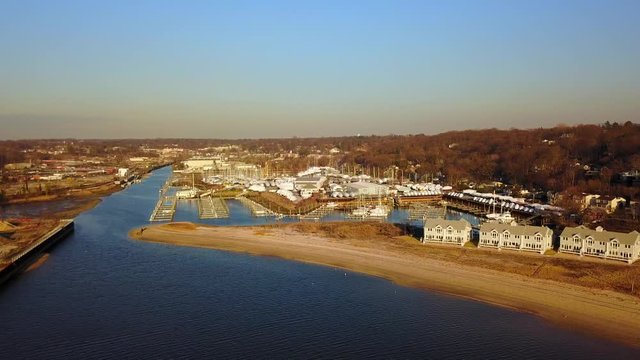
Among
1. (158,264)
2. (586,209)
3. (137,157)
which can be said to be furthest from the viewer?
(137,157)

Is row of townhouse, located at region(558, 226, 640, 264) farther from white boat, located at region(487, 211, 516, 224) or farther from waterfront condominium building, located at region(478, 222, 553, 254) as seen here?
white boat, located at region(487, 211, 516, 224)

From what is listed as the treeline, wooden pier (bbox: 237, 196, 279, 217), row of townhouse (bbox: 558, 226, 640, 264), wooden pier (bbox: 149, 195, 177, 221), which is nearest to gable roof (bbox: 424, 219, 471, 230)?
row of townhouse (bbox: 558, 226, 640, 264)

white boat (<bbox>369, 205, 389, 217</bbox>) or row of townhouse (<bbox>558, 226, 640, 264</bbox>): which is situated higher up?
row of townhouse (<bbox>558, 226, 640, 264</bbox>)

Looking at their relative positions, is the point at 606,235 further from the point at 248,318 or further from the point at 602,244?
the point at 248,318

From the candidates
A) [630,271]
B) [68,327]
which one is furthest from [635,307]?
[68,327]

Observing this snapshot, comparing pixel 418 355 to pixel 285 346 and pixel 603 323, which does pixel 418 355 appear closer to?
pixel 285 346

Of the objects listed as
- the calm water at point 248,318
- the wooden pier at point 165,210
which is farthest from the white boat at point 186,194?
the calm water at point 248,318

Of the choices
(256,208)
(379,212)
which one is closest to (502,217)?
(379,212)

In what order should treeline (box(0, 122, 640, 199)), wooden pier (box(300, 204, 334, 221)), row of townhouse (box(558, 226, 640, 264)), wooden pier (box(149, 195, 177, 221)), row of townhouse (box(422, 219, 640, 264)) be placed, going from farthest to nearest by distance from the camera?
treeline (box(0, 122, 640, 199))
wooden pier (box(300, 204, 334, 221))
wooden pier (box(149, 195, 177, 221))
row of townhouse (box(422, 219, 640, 264))
row of townhouse (box(558, 226, 640, 264))
